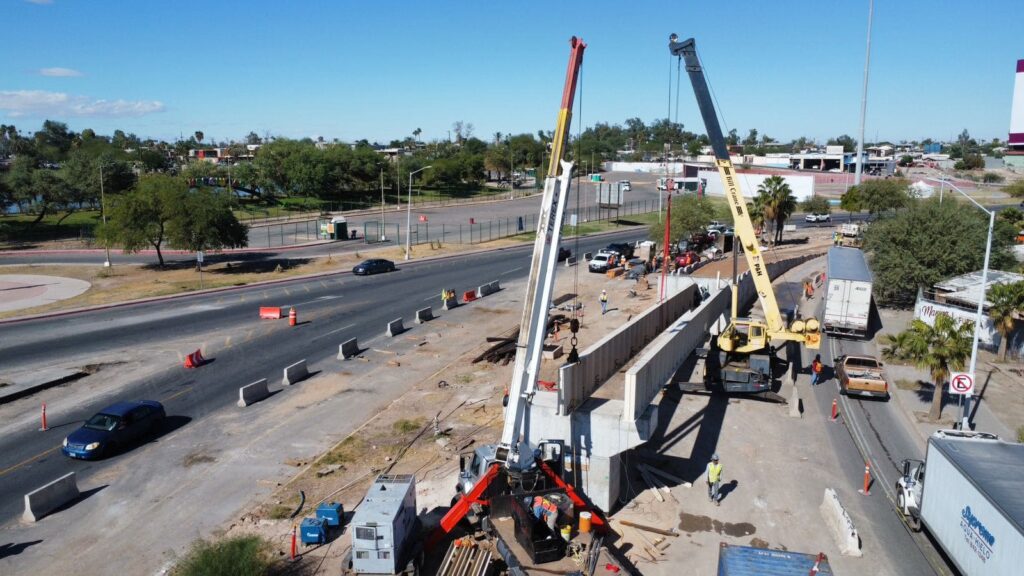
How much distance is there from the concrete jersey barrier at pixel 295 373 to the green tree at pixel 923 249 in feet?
113

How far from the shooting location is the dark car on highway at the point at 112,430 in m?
22.3

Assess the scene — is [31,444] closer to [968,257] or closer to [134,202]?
[134,202]

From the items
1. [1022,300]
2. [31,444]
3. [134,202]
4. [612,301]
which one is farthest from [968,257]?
[134,202]

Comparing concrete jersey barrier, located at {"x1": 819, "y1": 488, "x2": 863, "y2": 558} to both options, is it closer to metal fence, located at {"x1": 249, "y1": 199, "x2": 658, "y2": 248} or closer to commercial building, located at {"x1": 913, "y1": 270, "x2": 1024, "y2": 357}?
commercial building, located at {"x1": 913, "y1": 270, "x2": 1024, "y2": 357}

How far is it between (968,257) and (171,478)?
4279cm

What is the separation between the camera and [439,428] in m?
24.6

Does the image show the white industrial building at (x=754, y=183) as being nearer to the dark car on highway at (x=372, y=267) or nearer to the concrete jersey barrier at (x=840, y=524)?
the dark car on highway at (x=372, y=267)

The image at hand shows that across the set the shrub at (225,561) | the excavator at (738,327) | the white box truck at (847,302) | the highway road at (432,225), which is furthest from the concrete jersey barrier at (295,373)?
the highway road at (432,225)

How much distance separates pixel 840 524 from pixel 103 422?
22753mm

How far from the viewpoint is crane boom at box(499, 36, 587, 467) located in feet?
57.9

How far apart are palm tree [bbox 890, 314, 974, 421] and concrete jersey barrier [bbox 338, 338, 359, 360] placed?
23.8 meters

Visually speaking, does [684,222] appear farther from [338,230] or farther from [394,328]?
[338,230]

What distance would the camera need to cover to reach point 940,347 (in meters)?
24.2

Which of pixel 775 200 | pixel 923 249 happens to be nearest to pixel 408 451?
pixel 923 249
